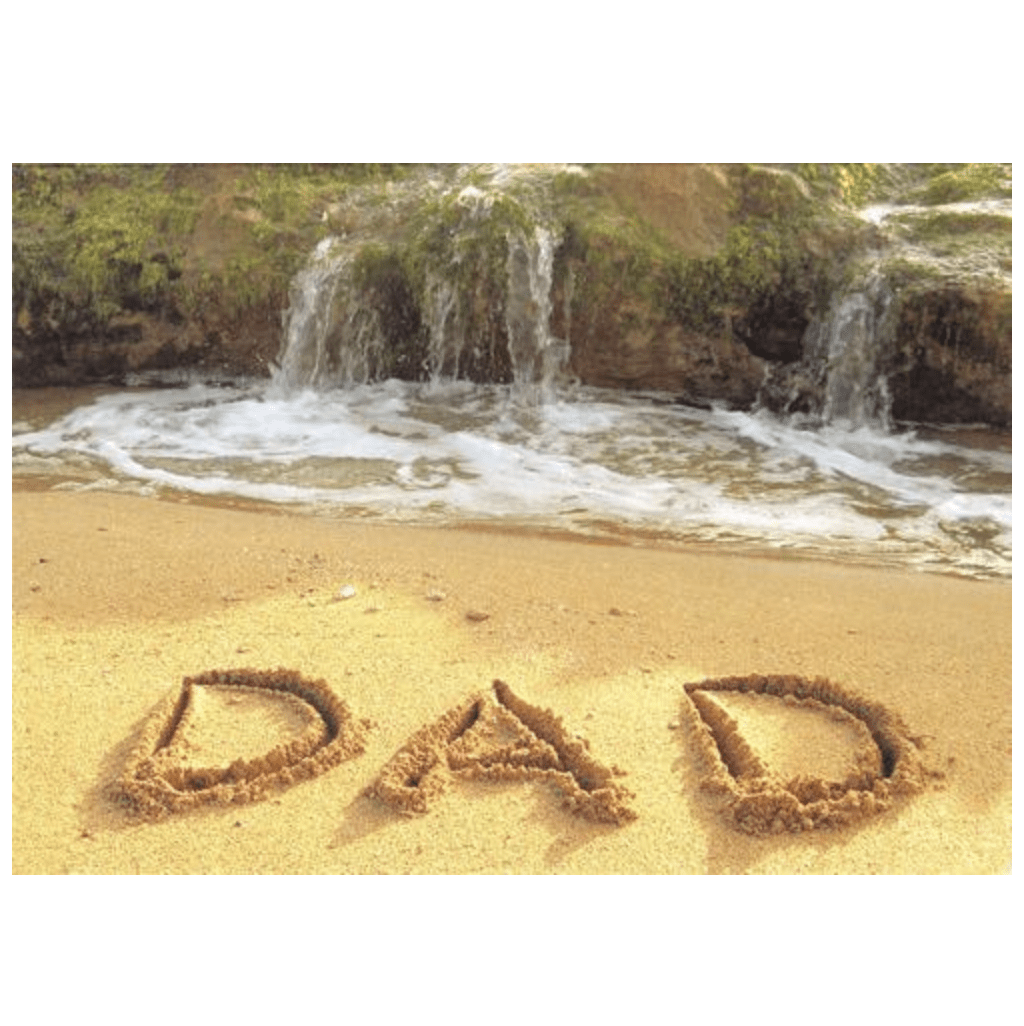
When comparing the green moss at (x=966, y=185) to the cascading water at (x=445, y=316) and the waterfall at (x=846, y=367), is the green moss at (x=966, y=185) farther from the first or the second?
the cascading water at (x=445, y=316)

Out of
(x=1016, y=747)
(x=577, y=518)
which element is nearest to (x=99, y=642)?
(x=577, y=518)

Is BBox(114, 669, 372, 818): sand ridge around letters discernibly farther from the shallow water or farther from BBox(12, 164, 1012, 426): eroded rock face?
BBox(12, 164, 1012, 426): eroded rock face

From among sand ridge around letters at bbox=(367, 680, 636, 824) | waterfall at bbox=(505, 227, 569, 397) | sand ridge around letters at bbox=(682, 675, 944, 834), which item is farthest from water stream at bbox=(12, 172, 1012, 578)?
sand ridge around letters at bbox=(367, 680, 636, 824)

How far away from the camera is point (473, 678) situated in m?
3.32

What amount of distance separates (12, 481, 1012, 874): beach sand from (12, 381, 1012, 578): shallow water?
1.68 feet

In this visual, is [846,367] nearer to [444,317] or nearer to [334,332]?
[444,317]

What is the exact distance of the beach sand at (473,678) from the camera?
2574 mm

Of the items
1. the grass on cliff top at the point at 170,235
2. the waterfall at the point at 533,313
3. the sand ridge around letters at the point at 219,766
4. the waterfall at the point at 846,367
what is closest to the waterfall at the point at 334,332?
the grass on cliff top at the point at 170,235

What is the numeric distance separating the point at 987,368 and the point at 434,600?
4.59m

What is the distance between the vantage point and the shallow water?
207 inches

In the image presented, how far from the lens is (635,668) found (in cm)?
341

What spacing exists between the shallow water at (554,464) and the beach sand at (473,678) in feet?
1.68

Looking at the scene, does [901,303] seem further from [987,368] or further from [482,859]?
[482,859]

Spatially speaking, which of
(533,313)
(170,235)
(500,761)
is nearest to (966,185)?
(533,313)
